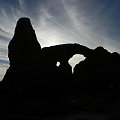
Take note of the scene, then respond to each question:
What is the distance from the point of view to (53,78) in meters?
37.0

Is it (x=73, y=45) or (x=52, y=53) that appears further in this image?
(x=73, y=45)

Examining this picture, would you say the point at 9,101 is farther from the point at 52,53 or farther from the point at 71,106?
the point at 52,53

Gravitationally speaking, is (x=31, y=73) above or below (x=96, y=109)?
above

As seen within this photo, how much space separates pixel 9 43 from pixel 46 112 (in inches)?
718

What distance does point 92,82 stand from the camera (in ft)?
147

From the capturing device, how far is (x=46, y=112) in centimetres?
2192

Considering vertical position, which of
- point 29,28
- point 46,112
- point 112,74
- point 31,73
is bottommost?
point 46,112

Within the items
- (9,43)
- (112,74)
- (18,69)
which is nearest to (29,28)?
(9,43)

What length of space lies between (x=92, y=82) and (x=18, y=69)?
15623 mm

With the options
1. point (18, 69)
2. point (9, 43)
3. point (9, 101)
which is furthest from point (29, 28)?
point (9, 101)

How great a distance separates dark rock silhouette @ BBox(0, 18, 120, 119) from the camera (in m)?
26.2

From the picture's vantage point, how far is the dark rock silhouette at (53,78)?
26.2 metres

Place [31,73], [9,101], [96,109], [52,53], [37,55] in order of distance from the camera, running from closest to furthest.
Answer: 1. [96,109]
2. [9,101]
3. [31,73]
4. [37,55]
5. [52,53]

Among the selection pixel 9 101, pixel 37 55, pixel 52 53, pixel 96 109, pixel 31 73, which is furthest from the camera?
pixel 52 53
